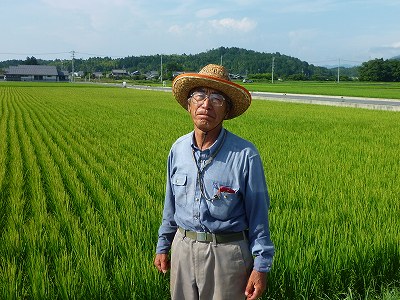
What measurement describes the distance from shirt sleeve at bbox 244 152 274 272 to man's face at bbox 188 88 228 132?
22cm

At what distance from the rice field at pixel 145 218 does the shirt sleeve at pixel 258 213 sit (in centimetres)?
92

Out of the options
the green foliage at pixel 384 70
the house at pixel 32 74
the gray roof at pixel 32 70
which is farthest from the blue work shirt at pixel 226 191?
the gray roof at pixel 32 70

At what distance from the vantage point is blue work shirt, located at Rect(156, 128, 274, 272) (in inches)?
70.1

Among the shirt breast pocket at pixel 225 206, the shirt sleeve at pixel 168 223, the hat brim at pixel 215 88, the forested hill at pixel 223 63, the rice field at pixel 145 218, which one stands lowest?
the rice field at pixel 145 218

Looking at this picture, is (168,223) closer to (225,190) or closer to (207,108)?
(225,190)

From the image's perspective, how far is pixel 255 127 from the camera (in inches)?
470

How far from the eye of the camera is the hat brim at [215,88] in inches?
70.7

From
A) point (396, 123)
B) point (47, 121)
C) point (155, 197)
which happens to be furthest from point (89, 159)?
point (396, 123)

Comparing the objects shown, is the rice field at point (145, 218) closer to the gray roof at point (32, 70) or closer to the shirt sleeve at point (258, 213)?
the shirt sleeve at point (258, 213)

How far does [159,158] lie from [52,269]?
440 centimetres

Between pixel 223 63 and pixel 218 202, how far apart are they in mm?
117827

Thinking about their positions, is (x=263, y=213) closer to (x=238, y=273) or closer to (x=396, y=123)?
(x=238, y=273)

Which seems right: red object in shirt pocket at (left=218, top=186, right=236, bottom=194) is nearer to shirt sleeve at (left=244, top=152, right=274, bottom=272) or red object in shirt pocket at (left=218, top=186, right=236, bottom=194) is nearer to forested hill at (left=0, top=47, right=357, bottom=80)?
shirt sleeve at (left=244, top=152, right=274, bottom=272)

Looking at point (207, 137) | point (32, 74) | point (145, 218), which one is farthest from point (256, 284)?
point (32, 74)
